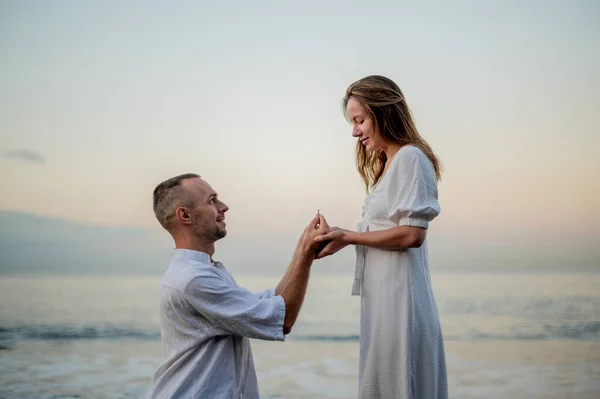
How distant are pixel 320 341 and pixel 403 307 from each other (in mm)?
7612

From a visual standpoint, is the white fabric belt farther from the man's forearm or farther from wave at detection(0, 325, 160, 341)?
wave at detection(0, 325, 160, 341)

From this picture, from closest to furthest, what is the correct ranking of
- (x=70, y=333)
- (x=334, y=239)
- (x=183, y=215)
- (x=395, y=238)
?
(x=395, y=238) → (x=334, y=239) → (x=183, y=215) → (x=70, y=333)

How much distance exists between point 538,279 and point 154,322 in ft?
28.8

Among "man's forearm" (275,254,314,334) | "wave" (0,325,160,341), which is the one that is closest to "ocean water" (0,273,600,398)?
"wave" (0,325,160,341)

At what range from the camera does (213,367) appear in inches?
105

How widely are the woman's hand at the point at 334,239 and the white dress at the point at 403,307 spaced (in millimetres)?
136

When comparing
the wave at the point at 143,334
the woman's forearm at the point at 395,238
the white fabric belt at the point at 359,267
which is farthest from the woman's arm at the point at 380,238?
the wave at the point at 143,334

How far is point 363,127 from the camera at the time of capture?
2840mm

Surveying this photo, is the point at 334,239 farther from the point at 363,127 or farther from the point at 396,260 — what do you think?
the point at 363,127

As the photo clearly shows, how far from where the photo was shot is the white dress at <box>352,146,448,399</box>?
2641 mm

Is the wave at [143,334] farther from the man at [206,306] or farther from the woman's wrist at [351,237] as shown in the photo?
the woman's wrist at [351,237]

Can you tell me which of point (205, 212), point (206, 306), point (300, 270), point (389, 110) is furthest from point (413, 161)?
point (206, 306)

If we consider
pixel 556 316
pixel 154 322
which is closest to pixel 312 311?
pixel 154 322

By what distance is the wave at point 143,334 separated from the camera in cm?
1046
